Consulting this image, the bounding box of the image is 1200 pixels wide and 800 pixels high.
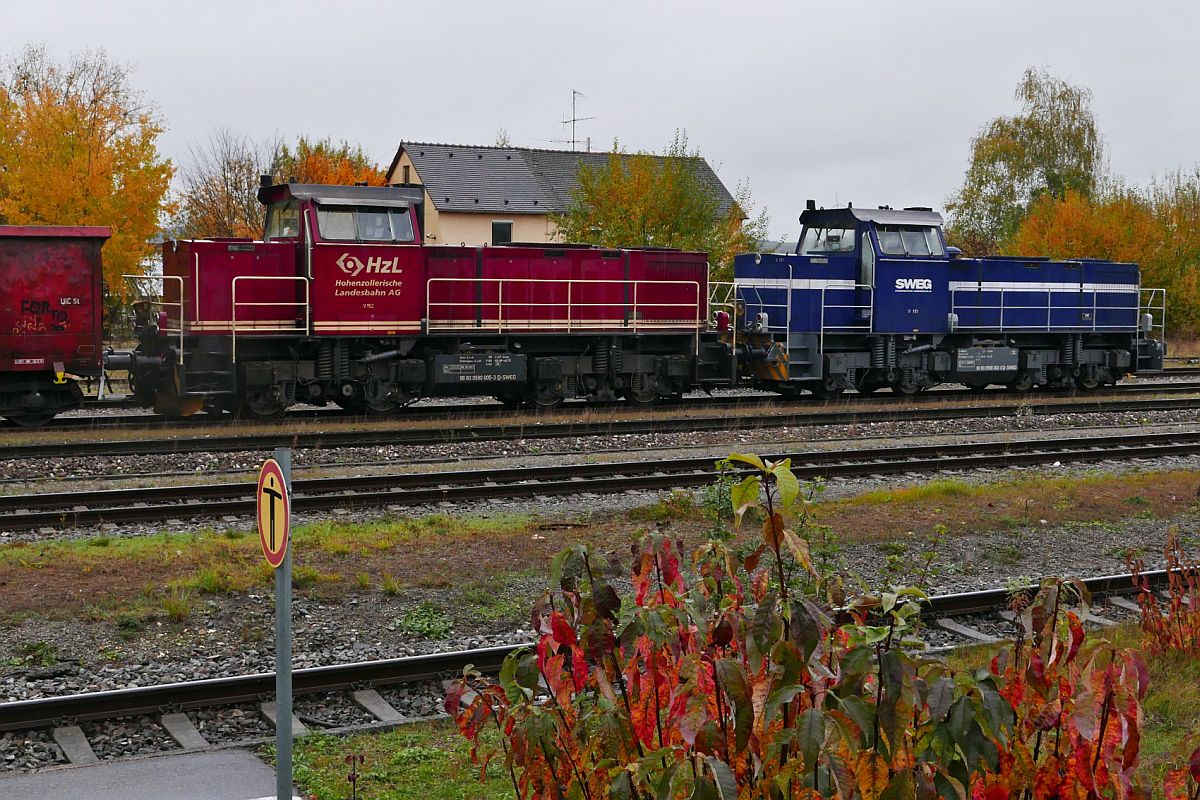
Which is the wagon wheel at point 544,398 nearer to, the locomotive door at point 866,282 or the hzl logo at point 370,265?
the hzl logo at point 370,265

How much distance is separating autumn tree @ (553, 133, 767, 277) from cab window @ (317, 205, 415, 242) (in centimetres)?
1281

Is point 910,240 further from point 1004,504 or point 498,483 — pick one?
point 498,483

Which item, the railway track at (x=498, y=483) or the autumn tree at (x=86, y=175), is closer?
the railway track at (x=498, y=483)

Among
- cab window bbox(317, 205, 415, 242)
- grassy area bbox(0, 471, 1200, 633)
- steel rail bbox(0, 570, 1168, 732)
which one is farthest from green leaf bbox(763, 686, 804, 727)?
cab window bbox(317, 205, 415, 242)

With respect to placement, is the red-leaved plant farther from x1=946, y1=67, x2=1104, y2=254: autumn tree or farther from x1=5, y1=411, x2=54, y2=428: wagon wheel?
x1=946, y1=67, x2=1104, y2=254: autumn tree

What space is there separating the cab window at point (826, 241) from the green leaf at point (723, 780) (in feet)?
71.8

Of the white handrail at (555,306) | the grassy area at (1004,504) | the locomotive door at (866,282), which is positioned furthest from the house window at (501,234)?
the grassy area at (1004,504)

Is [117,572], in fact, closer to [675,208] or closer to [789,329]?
[789,329]

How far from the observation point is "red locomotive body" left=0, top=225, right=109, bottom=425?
1753cm

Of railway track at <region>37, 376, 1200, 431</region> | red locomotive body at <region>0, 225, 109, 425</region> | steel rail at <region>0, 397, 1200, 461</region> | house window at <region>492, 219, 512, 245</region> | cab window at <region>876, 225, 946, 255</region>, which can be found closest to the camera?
steel rail at <region>0, 397, 1200, 461</region>

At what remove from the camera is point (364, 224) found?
19.6m

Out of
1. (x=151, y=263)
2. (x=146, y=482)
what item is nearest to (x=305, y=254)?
(x=146, y=482)

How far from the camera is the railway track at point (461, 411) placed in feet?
60.3

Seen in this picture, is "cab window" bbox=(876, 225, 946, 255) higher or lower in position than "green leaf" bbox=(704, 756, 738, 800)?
higher
